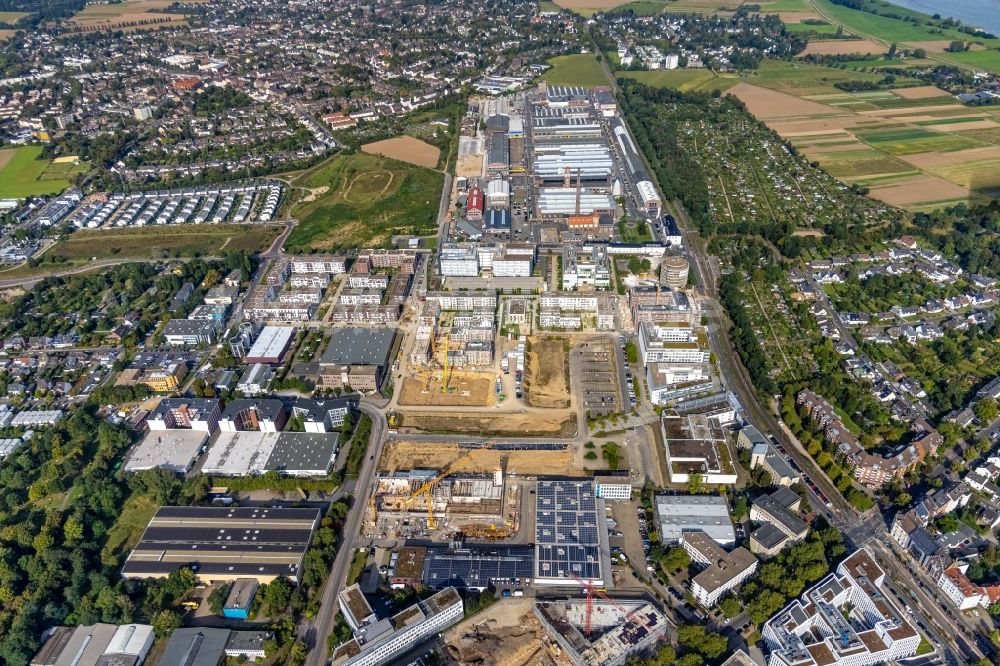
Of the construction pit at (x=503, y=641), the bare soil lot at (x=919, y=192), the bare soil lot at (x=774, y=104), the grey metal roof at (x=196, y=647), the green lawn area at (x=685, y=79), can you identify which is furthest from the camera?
the green lawn area at (x=685, y=79)

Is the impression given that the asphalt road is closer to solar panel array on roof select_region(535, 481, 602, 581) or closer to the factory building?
solar panel array on roof select_region(535, 481, 602, 581)

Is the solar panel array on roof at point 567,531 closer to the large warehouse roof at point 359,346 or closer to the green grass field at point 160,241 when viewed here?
the large warehouse roof at point 359,346

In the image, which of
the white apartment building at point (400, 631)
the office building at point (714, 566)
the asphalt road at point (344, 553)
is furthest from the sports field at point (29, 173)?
the office building at point (714, 566)

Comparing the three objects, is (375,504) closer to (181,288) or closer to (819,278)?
(181,288)

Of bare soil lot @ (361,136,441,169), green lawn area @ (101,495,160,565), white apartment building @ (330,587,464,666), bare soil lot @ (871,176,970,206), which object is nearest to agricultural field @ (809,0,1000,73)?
bare soil lot @ (871,176,970,206)

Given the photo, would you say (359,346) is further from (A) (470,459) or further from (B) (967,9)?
(B) (967,9)

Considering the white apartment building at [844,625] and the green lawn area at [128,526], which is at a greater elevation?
the white apartment building at [844,625]

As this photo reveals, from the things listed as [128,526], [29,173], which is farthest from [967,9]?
[128,526]
